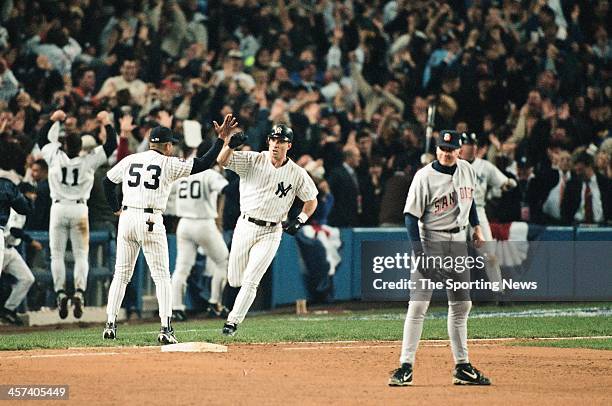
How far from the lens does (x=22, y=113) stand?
61.6ft

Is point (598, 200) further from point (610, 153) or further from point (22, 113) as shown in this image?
point (22, 113)

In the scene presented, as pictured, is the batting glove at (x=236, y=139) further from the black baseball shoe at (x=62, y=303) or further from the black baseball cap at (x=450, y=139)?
the black baseball shoe at (x=62, y=303)

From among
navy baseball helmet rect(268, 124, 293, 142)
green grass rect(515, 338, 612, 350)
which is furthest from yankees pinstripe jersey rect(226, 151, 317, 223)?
green grass rect(515, 338, 612, 350)

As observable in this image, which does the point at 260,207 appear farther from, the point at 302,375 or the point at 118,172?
the point at 302,375

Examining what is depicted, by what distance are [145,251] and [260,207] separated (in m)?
1.31

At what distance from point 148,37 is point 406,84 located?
4791mm

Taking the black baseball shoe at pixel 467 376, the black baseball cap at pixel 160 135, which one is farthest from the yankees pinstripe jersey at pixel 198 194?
the black baseball shoe at pixel 467 376

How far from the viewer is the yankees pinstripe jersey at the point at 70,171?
17.0m

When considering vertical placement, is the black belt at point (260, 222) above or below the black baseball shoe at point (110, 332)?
above

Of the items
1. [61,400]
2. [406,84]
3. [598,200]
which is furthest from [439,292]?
[61,400]

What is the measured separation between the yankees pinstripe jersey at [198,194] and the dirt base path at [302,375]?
415 centimetres

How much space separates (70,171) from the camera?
17.0 meters

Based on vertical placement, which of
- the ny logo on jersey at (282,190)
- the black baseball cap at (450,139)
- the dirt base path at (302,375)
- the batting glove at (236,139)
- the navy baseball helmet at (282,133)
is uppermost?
the navy baseball helmet at (282,133)

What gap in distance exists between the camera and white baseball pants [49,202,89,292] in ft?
56.3
